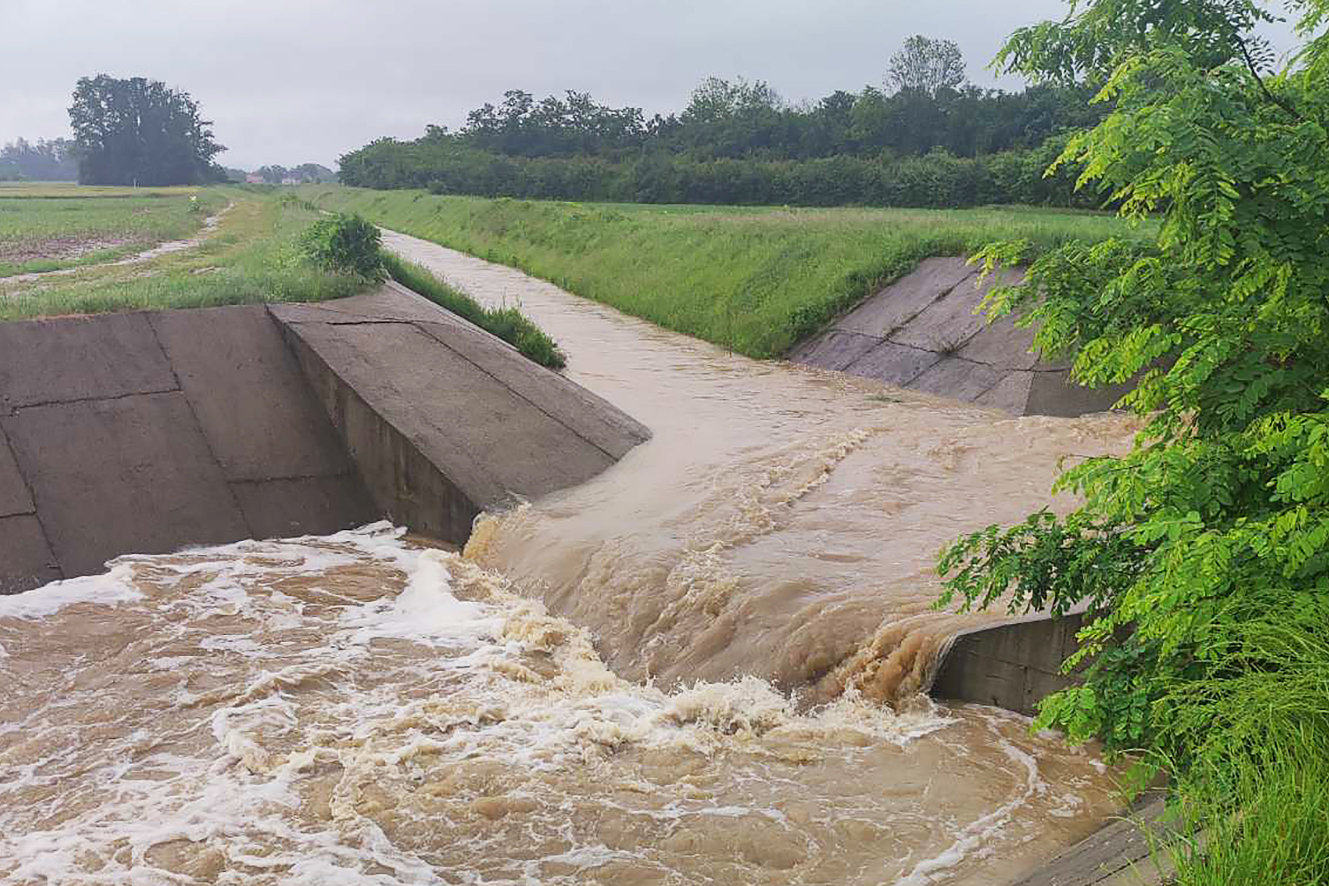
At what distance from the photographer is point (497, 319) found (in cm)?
1853

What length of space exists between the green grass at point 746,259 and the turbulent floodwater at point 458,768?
1207 cm

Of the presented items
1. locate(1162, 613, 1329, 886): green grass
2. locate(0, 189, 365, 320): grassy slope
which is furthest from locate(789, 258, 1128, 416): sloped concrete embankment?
locate(1162, 613, 1329, 886): green grass

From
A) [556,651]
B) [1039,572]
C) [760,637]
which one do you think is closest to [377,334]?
[556,651]

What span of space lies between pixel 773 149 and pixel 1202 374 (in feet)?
253

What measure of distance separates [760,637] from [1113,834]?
3.59 meters

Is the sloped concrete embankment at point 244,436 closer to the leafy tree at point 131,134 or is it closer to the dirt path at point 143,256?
the dirt path at point 143,256

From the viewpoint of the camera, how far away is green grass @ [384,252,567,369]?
17.8 metres

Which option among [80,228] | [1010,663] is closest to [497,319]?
[1010,663]

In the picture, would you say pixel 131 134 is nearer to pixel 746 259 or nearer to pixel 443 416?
pixel 746 259

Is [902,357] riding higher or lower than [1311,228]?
lower

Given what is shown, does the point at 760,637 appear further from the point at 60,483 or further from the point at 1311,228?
the point at 60,483

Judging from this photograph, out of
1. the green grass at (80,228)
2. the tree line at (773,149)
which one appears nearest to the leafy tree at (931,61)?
the tree line at (773,149)

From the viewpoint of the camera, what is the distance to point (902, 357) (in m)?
19.6

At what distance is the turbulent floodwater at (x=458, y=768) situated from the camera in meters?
5.99
